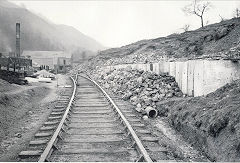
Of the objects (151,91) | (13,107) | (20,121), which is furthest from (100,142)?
(151,91)

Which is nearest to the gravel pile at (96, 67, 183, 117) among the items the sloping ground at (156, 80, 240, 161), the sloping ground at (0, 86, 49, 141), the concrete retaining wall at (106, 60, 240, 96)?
the concrete retaining wall at (106, 60, 240, 96)

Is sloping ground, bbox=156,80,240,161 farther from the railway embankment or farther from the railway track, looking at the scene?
the railway track

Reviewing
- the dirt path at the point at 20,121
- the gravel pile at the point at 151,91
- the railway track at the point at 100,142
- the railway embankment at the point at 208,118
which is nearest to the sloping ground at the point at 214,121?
the railway embankment at the point at 208,118

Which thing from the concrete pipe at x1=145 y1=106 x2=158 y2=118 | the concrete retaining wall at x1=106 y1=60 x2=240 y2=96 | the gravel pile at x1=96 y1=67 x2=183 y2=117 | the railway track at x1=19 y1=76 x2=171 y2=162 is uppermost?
the concrete retaining wall at x1=106 y1=60 x2=240 y2=96

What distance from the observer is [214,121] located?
498 centimetres

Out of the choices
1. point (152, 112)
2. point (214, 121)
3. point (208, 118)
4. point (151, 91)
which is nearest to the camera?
point (214, 121)

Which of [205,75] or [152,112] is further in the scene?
[152,112]

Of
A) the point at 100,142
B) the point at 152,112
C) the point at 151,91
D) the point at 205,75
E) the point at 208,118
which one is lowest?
the point at 100,142

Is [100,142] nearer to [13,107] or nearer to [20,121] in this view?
[20,121]

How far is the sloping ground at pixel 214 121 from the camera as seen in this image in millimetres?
4328

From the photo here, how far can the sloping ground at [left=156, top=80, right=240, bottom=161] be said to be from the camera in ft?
14.2

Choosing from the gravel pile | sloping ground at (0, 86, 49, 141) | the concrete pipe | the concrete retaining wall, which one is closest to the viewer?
sloping ground at (0, 86, 49, 141)

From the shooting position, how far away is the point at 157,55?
88.7ft

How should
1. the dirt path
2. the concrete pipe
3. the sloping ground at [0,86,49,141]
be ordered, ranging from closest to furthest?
the dirt path
the sloping ground at [0,86,49,141]
the concrete pipe
